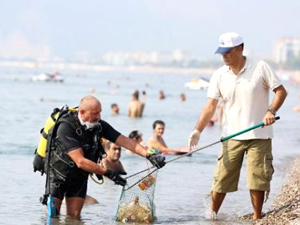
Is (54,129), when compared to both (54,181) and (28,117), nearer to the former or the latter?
(54,181)

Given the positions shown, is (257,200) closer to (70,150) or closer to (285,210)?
(285,210)

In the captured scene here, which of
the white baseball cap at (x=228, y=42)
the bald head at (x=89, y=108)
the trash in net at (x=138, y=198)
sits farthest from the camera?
the trash in net at (x=138, y=198)

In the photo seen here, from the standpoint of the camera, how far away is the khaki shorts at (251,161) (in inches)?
336

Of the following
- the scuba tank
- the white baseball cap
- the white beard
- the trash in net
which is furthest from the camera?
the trash in net

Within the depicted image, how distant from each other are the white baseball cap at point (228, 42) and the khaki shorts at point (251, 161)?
2.96ft

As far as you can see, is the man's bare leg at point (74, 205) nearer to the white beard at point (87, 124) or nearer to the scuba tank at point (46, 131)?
the scuba tank at point (46, 131)

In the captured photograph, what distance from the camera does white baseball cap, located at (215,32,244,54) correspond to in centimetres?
838

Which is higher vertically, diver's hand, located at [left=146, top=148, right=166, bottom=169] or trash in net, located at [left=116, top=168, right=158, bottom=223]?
diver's hand, located at [left=146, top=148, right=166, bottom=169]

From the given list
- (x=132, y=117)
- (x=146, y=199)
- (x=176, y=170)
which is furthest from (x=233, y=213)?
(x=132, y=117)

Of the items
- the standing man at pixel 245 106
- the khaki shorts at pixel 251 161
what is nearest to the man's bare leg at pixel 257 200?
the standing man at pixel 245 106

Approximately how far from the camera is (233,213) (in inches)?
406

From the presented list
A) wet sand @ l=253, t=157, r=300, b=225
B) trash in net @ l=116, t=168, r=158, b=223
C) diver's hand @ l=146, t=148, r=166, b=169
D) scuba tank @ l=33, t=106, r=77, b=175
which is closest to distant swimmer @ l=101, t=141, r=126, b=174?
wet sand @ l=253, t=157, r=300, b=225

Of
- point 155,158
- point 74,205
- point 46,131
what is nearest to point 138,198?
point 74,205

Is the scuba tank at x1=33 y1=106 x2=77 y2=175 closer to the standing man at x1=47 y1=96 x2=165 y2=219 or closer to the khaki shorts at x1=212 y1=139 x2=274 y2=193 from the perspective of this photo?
the standing man at x1=47 y1=96 x2=165 y2=219
